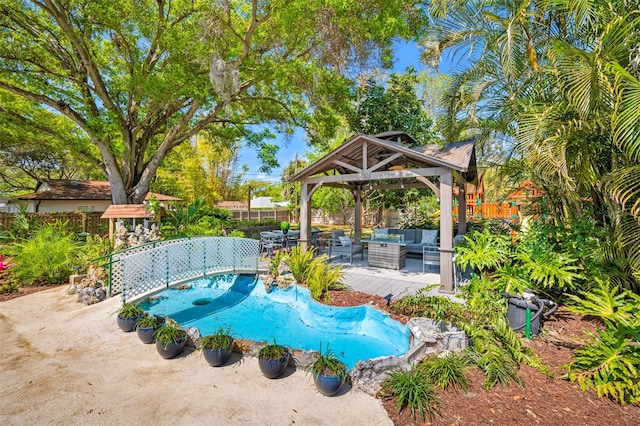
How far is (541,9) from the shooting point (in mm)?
5195

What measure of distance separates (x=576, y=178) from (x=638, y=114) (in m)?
1.67

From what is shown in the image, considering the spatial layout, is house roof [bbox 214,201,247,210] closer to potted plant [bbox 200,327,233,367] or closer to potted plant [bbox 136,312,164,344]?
potted plant [bbox 136,312,164,344]

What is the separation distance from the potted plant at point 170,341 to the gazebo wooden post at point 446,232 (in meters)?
5.14

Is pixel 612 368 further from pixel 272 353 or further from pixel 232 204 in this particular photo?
pixel 232 204

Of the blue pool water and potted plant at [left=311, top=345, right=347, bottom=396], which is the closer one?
potted plant at [left=311, top=345, right=347, bottom=396]

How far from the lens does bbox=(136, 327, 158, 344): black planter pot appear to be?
4.53 meters

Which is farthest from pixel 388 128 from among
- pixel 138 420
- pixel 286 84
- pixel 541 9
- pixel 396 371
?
pixel 138 420

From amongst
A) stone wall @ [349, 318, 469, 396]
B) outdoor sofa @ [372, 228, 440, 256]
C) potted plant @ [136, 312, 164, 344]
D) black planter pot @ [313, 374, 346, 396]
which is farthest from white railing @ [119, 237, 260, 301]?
stone wall @ [349, 318, 469, 396]

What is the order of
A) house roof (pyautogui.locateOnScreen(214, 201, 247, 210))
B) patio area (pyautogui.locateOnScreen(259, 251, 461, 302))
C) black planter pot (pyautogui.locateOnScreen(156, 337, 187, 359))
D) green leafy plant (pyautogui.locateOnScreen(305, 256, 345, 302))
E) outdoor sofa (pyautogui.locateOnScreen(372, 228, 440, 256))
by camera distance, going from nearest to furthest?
black planter pot (pyautogui.locateOnScreen(156, 337, 187, 359)) → green leafy plant (pyautogui.locateOnScreen(305, 256, 345, 302)) → patio area (pyautogui.locateOnScreen(259, 251, 461, 302)) → outdoor sofa (pyautogui.locateOnScreen(372, 228, 440, 256)) → house roof (pyautogui.locateOnScreen(214, 201, 247, 210))

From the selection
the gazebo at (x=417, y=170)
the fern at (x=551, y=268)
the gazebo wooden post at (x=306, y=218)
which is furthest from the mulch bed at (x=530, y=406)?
the gazebo wooden post at (x=306, y=218)

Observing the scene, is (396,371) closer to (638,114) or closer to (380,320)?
(380,320)

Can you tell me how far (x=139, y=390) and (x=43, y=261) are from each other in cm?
672

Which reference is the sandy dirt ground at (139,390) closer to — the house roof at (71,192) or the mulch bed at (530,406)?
the mulch bed at (530,406)

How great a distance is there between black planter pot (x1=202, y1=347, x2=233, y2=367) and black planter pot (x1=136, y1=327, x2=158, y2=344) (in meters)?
1.22
